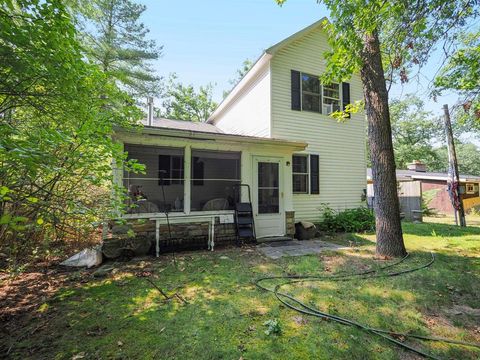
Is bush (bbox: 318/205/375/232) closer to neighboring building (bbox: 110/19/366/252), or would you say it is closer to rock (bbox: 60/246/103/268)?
neighboring building (bbox: 110/19/366/252)

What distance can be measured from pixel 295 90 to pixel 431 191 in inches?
507

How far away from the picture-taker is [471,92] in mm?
5359

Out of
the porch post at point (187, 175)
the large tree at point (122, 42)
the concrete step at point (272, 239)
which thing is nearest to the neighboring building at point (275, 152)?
the porch post at point (187, 175)

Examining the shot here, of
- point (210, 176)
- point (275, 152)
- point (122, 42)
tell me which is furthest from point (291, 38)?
point (122, 42)

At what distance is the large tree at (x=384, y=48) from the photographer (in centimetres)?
358

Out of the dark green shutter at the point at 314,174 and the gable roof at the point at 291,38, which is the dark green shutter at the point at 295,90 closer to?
the gable roof at the point at 291,38

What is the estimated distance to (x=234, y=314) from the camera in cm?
264

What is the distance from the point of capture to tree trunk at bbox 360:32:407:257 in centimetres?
469

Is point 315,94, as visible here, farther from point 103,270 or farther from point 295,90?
point 103,270

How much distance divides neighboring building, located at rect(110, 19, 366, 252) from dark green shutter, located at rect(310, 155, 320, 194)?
0.03 metres

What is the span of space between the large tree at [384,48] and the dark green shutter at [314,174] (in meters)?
3.14

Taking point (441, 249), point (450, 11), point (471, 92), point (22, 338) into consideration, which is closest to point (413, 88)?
point (450, 11)

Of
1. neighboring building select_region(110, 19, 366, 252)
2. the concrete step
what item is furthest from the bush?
the concrete step

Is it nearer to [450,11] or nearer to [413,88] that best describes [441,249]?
[413,88]
